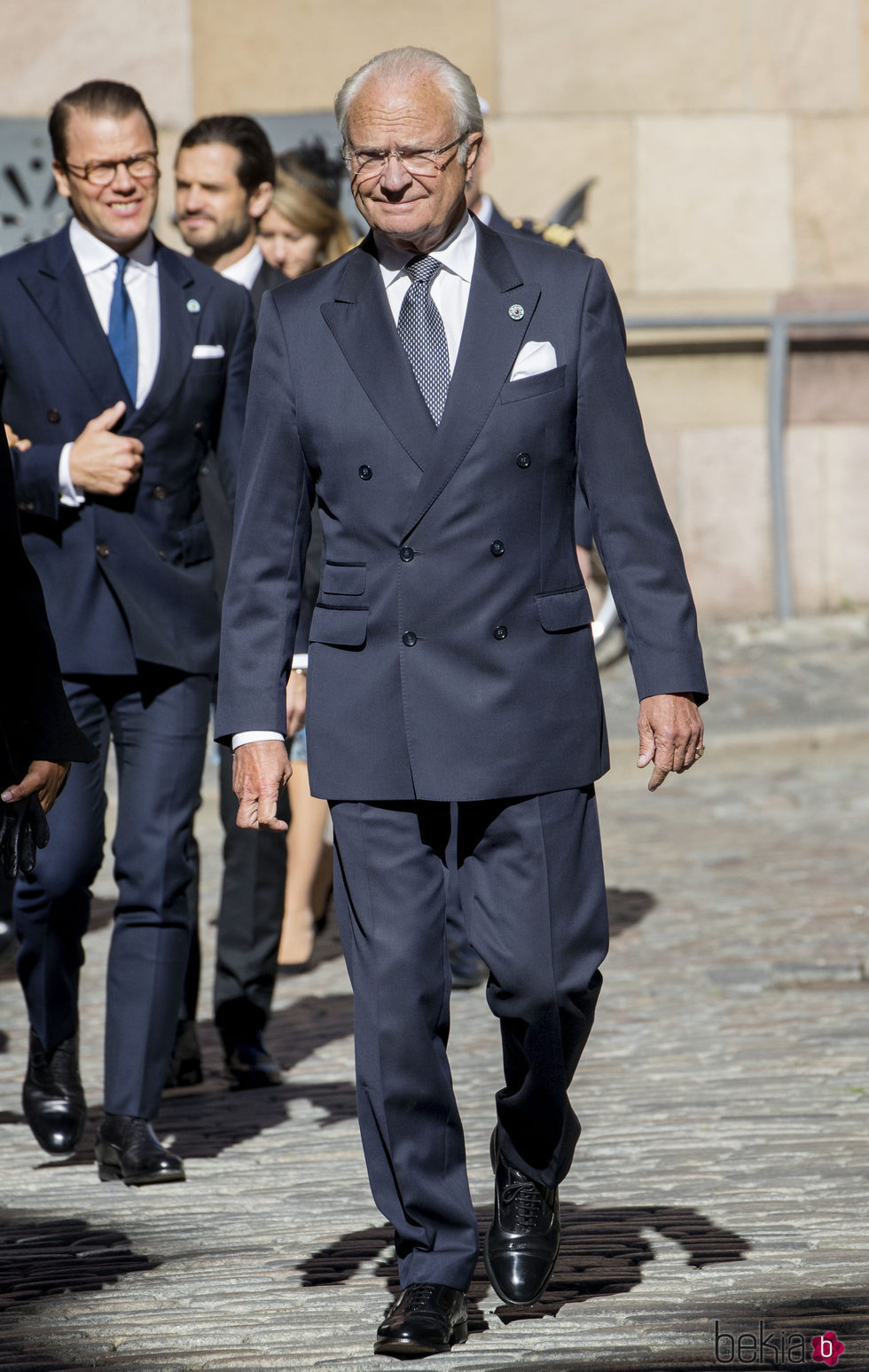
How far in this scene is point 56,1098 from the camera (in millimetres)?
4816

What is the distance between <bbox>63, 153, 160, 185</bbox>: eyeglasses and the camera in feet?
15.8

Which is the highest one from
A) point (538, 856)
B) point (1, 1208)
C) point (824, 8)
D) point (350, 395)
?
point (824, 8)

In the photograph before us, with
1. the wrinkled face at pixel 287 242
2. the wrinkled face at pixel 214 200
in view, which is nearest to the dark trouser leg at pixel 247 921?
the wrinkled face at pixel 214 200

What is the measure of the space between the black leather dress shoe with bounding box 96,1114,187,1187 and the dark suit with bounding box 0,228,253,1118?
3 cm

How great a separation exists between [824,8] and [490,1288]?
11758 mm

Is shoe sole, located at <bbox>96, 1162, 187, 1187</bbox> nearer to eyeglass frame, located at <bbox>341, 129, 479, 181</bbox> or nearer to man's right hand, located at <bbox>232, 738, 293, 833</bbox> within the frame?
man's right hand, located at <bbox>232, 738, 293, 833</bbox>

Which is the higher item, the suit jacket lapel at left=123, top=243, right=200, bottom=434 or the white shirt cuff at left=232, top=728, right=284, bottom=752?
the suit jacket lapel at left=123, top=243, right=200, bottom=434

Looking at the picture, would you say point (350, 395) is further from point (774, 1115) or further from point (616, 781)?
point (616, 781)

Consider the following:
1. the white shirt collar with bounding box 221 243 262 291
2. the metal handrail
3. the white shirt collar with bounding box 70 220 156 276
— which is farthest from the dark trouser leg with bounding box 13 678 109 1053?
the metal handrail

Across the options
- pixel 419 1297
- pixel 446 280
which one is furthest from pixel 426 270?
pixel 419 1297

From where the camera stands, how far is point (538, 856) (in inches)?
142

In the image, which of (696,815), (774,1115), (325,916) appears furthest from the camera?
(696,815)

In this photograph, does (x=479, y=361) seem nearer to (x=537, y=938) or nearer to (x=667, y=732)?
(x=667, y=732)

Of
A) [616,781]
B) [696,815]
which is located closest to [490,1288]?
[696,815]
